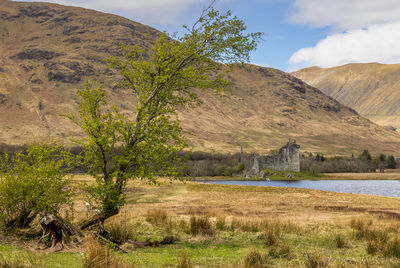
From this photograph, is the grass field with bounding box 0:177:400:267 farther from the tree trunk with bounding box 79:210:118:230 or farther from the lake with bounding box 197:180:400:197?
the lake with bounding box 197:180:400:197

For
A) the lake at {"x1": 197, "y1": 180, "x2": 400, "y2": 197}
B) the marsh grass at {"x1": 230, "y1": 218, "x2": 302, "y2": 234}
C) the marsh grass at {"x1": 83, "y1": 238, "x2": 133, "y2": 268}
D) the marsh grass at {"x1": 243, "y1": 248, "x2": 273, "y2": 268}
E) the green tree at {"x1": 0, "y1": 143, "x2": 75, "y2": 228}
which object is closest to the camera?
the marsh grass at {"x1": 83, "y1": 238, "x2": 133, "y2": 268}

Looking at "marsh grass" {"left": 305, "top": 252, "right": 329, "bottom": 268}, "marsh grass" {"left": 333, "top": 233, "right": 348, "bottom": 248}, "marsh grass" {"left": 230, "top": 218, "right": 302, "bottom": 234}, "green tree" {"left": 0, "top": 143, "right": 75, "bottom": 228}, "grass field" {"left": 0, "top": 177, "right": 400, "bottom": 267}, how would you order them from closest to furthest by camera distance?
"marsh grass" {"left": 305, "top": 252, "right": 329, "bottom": 268}, "grass field" {"left": 0, "top": 177, "right": 400, "bottom": 267}, "green tree" {"left": 0, "top": 143, "right": 75, "bottom": 228}, "marsh grass" {"left": 333, "top": 233, "right": 348, "bottom": 248}, "marsh grass" {"left": 230, "top": 218, "right": 302, "bottom": 234}

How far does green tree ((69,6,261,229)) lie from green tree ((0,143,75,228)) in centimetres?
170

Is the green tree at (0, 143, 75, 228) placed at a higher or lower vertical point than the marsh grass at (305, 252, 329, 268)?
higher

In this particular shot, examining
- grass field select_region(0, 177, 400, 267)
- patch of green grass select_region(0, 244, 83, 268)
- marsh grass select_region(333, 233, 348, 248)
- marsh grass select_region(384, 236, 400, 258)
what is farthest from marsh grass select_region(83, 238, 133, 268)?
marsh grass select_region(333, 233, 348, 248)

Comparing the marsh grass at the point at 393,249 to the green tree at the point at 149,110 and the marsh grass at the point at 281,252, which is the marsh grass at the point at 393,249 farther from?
the green tree at the point at 149,110

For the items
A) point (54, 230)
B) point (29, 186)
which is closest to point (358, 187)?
point (54, 230)

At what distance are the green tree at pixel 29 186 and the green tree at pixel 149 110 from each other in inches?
67.0

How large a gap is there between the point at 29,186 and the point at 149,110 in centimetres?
701

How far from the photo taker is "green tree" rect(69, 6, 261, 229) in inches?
778

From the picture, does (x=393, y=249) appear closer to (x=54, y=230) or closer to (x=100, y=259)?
(x=100, y=259)

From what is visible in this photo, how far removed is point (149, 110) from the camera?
21.4 metres

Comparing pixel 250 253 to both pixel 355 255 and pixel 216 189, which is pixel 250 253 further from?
pixel 216 189

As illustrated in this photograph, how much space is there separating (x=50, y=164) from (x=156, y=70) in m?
7.53
